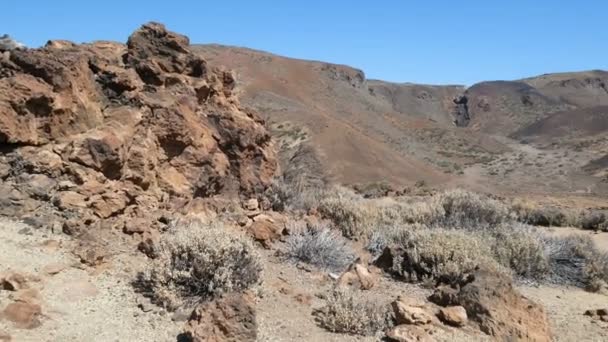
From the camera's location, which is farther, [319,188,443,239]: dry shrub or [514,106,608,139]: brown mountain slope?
[514,106,608,139]: brown mountain slope

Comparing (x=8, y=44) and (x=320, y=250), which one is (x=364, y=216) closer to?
(x=320, y=250)

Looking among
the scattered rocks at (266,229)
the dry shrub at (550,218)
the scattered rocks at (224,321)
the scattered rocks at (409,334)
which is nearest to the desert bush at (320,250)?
the scattered rocks at (266,229)

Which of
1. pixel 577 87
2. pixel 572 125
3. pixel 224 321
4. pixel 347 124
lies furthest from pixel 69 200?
pixel 577 87

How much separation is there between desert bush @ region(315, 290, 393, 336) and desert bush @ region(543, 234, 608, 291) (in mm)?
3784

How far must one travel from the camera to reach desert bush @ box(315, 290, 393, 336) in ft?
17.0

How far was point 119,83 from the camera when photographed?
761 cm

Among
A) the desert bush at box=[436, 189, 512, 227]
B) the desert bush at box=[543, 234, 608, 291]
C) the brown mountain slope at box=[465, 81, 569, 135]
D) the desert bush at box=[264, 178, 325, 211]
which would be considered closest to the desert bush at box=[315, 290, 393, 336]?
the desert bush at box=[543, 234, 608, 291]

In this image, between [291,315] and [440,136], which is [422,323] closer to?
[291,315]

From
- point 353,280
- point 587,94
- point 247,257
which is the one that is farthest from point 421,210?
point 587,94

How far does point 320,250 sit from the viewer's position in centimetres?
740

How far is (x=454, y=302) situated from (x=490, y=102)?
106079 millimetres

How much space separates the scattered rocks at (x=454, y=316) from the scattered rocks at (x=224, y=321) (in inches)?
72.6

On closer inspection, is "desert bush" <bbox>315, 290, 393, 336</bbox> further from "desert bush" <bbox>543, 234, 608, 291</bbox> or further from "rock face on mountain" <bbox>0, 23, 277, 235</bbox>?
"desert bush" <bbox>543, 234, 608, 291</bbox>

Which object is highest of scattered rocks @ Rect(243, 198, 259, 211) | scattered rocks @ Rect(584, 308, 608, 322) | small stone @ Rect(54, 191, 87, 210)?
small stone @ Rect(54, 191, 87, 210)
